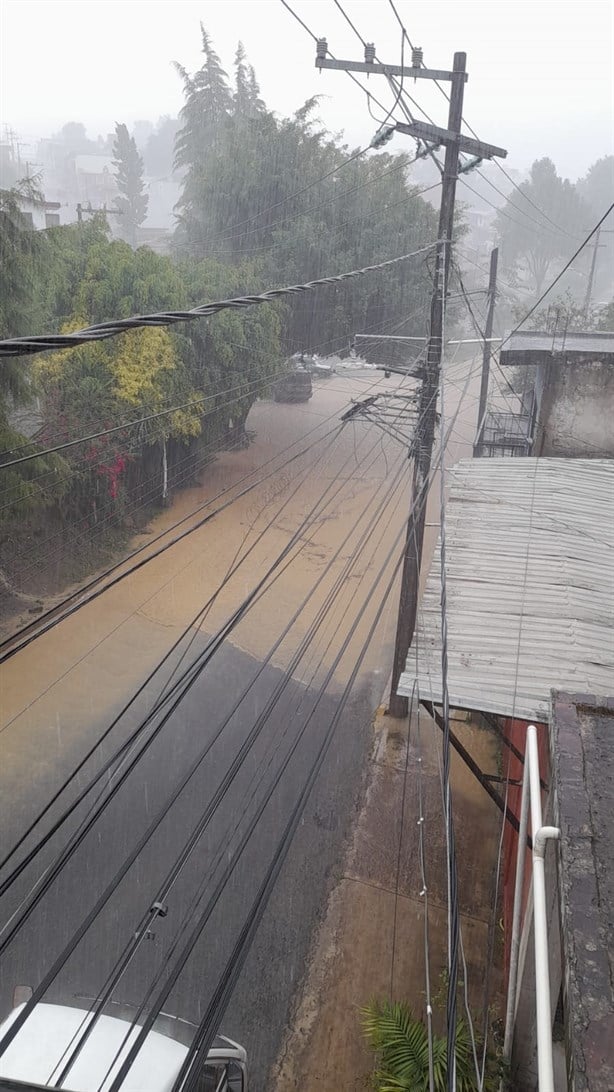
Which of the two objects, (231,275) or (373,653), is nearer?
(373,653)

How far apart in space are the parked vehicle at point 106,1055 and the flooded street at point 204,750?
91 cm

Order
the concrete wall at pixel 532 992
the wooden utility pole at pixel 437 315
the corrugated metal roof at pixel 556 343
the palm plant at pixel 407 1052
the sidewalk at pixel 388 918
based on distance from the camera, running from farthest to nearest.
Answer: the corrugated metal roof at pixel 556 343, the wooden utility pole at pixel 437 315, the sidewalk at pixel 388 918, the palm plant at pixel 407 1052, the concrete wall at pixel 532 992

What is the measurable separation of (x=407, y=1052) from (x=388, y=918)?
175 cm

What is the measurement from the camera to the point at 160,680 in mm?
11180

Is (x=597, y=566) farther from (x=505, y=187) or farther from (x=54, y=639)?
(x=505, y=187)

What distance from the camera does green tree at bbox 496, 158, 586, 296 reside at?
59.0 m

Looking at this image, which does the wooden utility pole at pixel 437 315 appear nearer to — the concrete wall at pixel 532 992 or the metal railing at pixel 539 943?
the concrete wall at pixel 532 992

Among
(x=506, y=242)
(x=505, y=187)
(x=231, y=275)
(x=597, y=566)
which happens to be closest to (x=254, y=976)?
(x=597, y=566)

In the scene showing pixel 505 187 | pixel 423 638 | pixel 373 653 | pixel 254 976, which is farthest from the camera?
pixel 505 187

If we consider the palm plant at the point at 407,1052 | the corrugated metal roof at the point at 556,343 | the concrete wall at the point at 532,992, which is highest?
the corrugated metal roof at the point at 556,343

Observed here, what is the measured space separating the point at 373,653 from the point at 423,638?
6.84m

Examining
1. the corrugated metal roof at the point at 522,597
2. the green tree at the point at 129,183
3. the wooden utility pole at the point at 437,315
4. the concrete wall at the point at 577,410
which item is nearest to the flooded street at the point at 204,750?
the corrugated metal roof at the point at 522,597

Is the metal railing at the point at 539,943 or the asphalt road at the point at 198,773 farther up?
the metal railing at the point at 539,943

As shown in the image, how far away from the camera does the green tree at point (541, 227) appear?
5897cm
